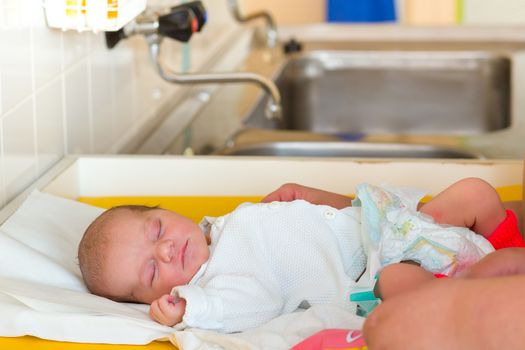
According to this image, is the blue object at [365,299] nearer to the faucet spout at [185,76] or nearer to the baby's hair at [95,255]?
the baby's hair at [95,255]

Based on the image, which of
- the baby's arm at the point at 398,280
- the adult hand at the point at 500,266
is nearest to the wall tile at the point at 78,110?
the baby's arm at the point at 398,280

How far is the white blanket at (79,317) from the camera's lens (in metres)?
1.09

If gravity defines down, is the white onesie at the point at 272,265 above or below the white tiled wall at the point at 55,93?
below

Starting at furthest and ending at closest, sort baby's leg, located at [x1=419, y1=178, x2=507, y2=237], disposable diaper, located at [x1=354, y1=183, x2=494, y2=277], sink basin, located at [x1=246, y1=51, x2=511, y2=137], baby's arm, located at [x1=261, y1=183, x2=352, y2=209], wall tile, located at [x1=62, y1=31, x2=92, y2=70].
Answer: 1. sink basin, located at [x1=246, y1=51, x2=511, y2=137]
2. wall tile, located at [x1=62, y1=31, x2=92, y2=70]
3. baby's arm, located at [x1=261, y1=183, x2=352, y2=209]
4. baby's leg, located at [x1=419, y1=178, x2=507, y2=237]
5. disposable diaper, located at [x1=354, y1=183, x2=494, y2=277]

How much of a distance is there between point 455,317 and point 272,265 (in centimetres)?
45

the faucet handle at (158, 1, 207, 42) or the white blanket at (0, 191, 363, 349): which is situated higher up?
the faucet handle at (158, 1, 207, 42)

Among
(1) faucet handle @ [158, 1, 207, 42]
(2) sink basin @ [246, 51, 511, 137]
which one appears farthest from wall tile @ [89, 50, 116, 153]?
(2) sink basin @ [246, 51, 511, 137]

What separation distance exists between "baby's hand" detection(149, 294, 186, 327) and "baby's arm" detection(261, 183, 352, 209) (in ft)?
0.98

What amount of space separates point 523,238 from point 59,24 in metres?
0.78

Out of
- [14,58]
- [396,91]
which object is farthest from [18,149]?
[396,91]

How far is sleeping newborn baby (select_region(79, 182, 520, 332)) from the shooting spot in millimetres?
1233

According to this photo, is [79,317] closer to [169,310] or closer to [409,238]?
[169,310]

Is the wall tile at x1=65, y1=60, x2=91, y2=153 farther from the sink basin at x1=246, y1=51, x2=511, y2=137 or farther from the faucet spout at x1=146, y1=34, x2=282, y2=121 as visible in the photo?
the sink basin at x1=246, y1=51, x2=511, y2=137

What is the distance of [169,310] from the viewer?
1.15 meters
